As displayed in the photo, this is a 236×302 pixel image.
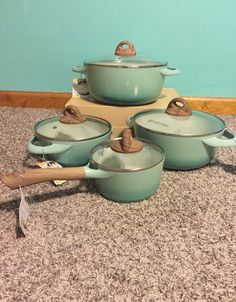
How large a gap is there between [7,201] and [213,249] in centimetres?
35

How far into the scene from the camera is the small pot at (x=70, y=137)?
62cm

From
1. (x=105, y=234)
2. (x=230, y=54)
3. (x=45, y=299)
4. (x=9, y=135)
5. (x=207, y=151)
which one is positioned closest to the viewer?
(x=45, y=299)

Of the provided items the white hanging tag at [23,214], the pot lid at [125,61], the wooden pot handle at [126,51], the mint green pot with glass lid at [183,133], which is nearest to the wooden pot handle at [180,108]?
the mint green pot with glass lid at [183,133]

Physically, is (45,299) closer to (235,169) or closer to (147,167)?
(147,167)

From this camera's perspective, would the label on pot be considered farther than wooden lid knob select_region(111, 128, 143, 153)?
Yes

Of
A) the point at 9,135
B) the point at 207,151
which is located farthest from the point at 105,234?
the point at 9,135

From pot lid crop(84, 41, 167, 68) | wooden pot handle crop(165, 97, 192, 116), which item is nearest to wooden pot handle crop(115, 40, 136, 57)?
pot lid crop(84, 41, 167, 68)

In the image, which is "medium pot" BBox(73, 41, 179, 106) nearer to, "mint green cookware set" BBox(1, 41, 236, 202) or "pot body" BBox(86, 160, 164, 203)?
"mint green cookware set" BBox(1, 41, 236, 202)

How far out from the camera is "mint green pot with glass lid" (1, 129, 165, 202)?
1.63 ft

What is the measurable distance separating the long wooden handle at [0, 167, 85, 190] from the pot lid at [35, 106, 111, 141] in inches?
4.9

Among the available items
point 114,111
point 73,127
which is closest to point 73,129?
point 73,127

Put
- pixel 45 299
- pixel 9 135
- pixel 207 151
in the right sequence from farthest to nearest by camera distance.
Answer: pixel 9 135, pixel 207 151, pixel 45 299

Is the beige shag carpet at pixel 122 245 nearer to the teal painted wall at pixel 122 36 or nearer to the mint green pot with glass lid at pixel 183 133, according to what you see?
the mint green pot with glass lid at pixel 183 133

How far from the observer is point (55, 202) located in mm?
570
